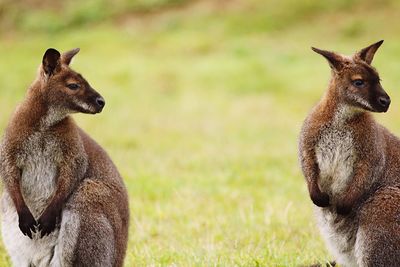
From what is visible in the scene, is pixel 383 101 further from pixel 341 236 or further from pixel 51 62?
pixel 51 62

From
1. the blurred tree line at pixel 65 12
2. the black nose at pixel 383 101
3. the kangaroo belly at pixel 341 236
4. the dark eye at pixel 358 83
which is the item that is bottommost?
the blurred tree line at pixel 65 12

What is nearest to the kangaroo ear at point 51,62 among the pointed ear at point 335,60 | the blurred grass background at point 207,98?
the blurred grass background at point 207,98

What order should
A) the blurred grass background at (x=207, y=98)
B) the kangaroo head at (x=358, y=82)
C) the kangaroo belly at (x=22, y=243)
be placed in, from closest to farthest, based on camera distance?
the kangaroo belly at (x=22, y=243) < the kangaroo head at (x=358, y=82) < the blurred grass background at (x=207, y=98)

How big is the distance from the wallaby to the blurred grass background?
28.1 inches

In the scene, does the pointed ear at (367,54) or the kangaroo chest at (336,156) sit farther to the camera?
the pointed ear at (367,54)

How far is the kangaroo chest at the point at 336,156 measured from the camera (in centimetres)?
581

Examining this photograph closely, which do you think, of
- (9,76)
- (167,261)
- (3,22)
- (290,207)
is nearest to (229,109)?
(9,76)

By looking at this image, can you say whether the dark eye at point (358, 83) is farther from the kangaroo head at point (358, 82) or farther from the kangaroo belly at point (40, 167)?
the kangaroo belly at point (40, 167)

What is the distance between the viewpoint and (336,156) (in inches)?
229

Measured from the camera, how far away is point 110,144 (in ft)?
48.9

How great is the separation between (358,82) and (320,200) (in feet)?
3.16

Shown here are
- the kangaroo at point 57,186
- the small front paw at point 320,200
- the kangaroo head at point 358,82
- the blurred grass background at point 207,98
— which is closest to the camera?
the kangaroo at point 57,186

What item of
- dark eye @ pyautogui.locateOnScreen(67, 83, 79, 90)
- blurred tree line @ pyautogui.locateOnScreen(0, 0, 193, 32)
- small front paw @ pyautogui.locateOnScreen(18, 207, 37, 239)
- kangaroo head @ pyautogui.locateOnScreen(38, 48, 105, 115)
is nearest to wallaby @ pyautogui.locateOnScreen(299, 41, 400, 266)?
kangaroo head @ pyautogui.locateOnScreen(38, 48, 105, 115)

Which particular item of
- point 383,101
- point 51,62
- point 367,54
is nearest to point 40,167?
point 51,62
